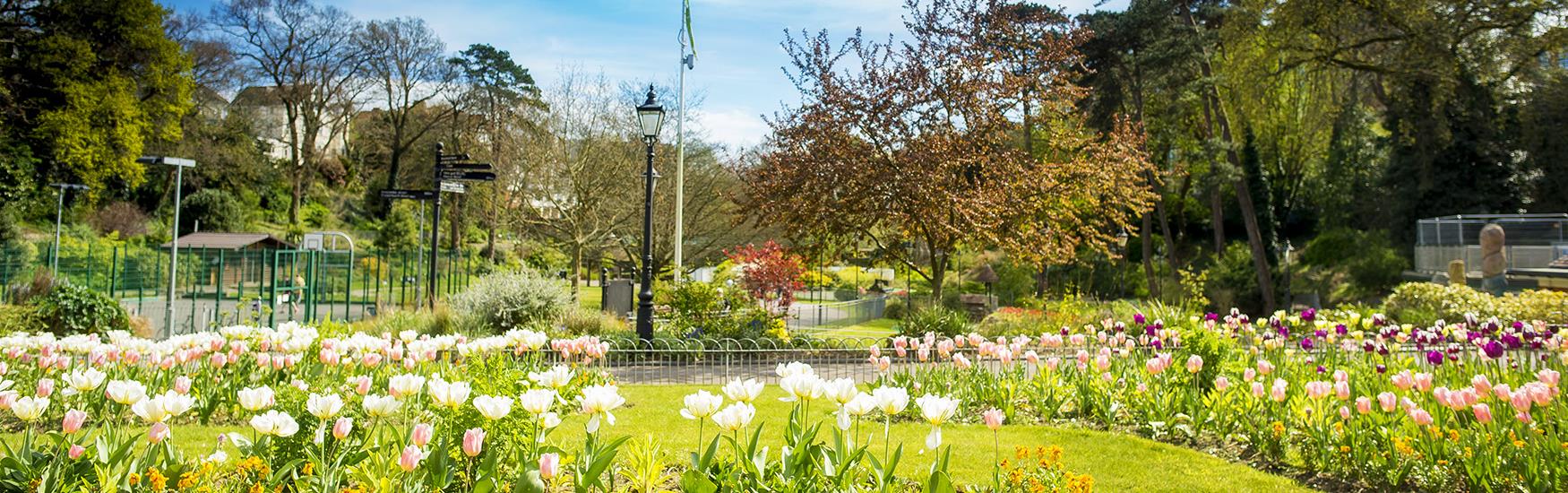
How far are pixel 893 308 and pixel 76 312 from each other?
17.4 m

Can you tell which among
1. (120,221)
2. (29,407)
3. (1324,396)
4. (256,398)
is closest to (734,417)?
(256,398)

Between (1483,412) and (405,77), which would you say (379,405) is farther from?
(405,77)

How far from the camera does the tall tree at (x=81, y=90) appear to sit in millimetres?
29312

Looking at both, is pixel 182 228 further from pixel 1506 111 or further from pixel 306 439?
pixel 1506 111

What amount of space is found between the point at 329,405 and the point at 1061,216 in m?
14.4

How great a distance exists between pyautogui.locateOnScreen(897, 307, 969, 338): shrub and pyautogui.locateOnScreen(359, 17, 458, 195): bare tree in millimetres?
32865

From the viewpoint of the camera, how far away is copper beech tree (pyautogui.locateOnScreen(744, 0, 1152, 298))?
1359 cm

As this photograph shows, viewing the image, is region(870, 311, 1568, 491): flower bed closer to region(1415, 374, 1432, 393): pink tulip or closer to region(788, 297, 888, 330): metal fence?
region(1415, 374, 1432, 393): pink tulip

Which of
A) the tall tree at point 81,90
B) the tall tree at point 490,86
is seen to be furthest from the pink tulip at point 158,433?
the tall tree at point 81,90

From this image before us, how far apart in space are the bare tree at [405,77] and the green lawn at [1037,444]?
36167 mm

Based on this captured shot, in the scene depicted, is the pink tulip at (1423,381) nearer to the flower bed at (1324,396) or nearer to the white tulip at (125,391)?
the flower bed at (1324,396)

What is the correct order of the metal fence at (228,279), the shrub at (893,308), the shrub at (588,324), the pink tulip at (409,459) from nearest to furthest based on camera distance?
the pink tulip at (409,459), the shrub at (588,324), the metal fence at (228,279), the shrub at (893,308)

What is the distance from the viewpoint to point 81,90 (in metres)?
29.7

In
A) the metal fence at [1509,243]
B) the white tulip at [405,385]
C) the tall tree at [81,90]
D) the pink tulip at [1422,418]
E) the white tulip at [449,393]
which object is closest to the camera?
the white tulip at [449,393]
